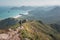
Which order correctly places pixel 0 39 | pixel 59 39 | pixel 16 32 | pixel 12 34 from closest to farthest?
pixel 0 39
pixel 12 34
pixel 16 32
pixel 59 39

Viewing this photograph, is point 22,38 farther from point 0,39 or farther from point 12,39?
point 0,39

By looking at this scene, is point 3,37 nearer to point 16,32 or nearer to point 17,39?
point 17,39

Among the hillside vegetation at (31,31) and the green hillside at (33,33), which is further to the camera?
the green hillside at (33,33)

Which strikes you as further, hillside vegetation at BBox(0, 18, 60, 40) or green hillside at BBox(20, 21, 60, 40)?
green hillside at BBox(20, 21, 60, 40)

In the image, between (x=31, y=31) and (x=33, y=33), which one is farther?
(x=31, y=31)

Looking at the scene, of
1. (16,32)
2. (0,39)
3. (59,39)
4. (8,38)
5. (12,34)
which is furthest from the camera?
(59,39)

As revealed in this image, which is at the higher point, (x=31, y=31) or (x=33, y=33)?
(x=33, y=33)

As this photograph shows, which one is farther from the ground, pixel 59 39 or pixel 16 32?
pixel 16 32

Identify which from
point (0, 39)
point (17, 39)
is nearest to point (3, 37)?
point (0, 39)

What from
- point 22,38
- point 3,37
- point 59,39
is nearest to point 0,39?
point 3,37

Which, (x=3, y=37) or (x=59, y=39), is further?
(x=59, y=39)
